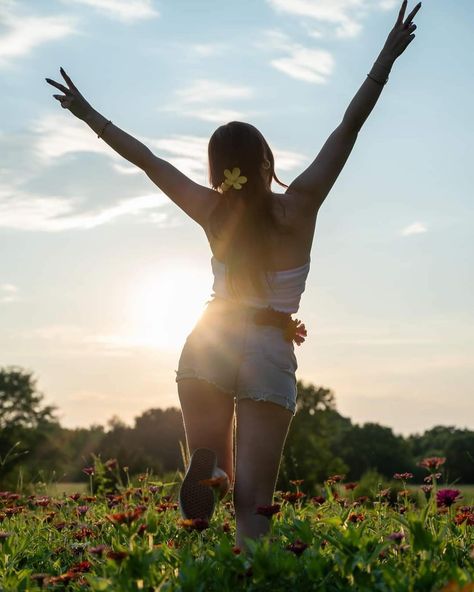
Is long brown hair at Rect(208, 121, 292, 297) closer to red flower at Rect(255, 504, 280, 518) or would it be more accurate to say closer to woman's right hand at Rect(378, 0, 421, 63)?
woman's right hand at Rect(378, 0, 421, 63)

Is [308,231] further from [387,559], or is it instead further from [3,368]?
[3,368]

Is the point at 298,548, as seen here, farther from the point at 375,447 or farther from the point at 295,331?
the point at 375,447

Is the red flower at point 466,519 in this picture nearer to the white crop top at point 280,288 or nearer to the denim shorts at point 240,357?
the denim shorts at point 240,357

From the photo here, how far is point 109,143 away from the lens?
5137 mm

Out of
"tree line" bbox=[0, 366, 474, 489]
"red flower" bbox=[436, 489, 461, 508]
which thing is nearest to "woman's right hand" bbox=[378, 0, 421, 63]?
"red flower" bbox=[436, 489, 461, 508]

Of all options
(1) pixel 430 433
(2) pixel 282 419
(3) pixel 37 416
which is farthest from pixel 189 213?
(3) pixel 37 416

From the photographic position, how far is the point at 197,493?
14.1 feet

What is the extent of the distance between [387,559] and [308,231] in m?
1.83

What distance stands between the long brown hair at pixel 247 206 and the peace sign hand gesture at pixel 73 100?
1103mm

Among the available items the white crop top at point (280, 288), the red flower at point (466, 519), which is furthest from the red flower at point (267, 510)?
the red flower at point (466, 519)

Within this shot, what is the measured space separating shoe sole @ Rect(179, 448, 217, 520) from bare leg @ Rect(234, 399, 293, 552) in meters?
0.24

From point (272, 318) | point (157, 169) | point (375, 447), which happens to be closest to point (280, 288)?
point (272, 318)

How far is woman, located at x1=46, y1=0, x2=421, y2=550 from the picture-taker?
4480 mm

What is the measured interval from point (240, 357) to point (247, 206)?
2.71 feet
